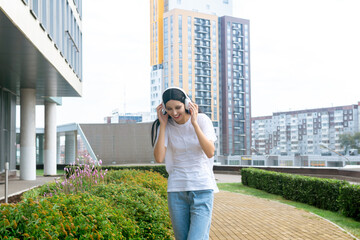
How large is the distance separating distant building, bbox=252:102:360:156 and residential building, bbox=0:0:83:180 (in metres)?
88.3

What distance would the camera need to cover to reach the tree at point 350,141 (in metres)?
Answer: 81.7

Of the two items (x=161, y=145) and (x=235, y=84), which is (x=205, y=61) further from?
(x=161, y=145)

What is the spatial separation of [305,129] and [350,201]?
113 m

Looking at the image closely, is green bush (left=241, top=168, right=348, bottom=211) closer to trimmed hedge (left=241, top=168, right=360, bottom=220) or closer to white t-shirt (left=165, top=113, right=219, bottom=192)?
trimmed hedge (left=241, top=168, right=360, bottom=220)

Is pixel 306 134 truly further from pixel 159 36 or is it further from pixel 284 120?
pixel 159 36

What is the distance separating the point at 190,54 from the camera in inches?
3871

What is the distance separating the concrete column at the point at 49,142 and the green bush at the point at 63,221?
2180 centimetres

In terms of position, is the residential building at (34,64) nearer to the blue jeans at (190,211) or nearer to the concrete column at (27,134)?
the concrete column at (27,134)

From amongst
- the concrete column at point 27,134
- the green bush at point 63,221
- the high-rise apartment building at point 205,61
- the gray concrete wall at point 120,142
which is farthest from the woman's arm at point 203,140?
the high-rise apartment building at point 205,61

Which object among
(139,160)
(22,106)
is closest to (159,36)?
(139,160)

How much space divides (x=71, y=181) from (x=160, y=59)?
3747 inches

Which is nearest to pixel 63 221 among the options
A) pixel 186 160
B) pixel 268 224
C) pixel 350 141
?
pixel 186 160

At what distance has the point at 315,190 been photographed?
11711 mm

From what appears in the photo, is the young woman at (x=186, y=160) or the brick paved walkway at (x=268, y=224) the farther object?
the brick paved walkway at (x=268, y=224)
